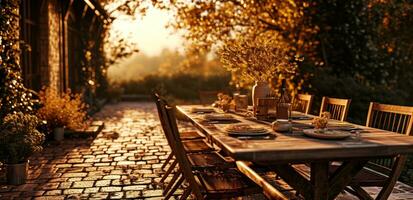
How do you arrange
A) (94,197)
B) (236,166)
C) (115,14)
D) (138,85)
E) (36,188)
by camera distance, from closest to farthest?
(236,166) < (94,197) < (36,188) < (115,14) < (138,85)

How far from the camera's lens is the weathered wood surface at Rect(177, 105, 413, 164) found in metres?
2.16

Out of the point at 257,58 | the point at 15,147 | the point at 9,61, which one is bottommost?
the point at 15,147

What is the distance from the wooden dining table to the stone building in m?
4.09

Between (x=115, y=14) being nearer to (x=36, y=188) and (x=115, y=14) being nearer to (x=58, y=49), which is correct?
(x=58, y=49)

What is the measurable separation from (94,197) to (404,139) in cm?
263

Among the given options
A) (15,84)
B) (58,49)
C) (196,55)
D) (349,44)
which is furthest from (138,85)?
(15,84)

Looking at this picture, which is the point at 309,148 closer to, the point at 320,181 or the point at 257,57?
the point at 320,181

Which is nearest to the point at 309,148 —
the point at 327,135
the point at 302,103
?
the point at 327,135

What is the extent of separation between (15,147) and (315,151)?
305 centimetres

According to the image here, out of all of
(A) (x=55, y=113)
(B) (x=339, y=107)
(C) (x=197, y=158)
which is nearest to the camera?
(C) (x=197, y=158)

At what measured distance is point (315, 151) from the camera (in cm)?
221

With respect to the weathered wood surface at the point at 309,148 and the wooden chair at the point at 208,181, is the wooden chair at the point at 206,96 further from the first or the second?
the weathered wood surface at the point at 309,148

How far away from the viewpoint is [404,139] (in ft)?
8.21

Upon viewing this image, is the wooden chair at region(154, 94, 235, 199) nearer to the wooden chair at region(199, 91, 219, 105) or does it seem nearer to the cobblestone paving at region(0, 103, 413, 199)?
the cobblestone paving at region(0, 103, 413, 199)
